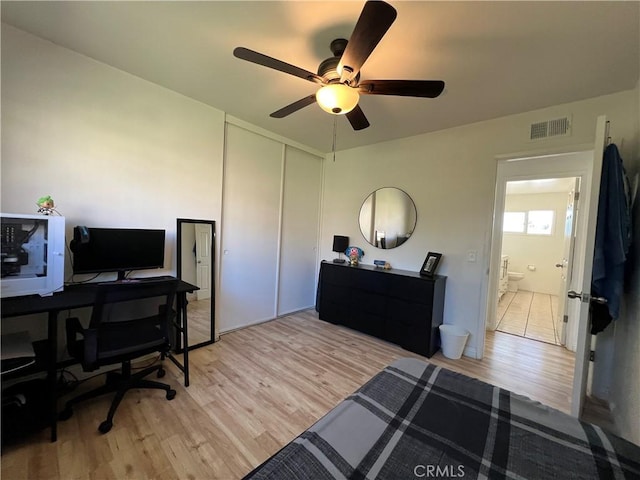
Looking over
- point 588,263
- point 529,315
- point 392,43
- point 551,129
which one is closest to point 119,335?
point 392,43

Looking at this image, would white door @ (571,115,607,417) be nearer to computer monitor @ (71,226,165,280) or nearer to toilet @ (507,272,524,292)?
computer monitor @ (71,226,165,280)

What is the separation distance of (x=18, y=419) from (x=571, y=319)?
507cm

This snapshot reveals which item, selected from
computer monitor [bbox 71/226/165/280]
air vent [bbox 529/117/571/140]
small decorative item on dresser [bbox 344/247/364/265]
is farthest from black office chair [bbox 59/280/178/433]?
air vent [bbox 529/117/571/140]

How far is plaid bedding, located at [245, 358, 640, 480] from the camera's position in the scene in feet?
2.56

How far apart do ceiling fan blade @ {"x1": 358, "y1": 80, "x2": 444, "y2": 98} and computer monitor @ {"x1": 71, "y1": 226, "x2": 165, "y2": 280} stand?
214 centimetres

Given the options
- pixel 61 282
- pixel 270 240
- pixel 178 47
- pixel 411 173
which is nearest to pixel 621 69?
pixel 411 173

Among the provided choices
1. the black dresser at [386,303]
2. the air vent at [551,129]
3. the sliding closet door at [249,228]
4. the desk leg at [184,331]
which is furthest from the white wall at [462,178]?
the desk leg at [184,331]

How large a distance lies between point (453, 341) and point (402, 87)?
254cm

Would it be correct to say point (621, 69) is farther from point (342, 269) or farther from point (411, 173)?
point (342, 269)

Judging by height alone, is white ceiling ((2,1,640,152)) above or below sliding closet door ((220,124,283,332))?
above

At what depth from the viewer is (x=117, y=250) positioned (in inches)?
83.9

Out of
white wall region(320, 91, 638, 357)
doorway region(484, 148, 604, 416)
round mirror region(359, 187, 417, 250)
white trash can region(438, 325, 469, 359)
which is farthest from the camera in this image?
round mirror region(359, 187, 417, 250)

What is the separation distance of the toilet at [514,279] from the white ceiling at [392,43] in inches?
194

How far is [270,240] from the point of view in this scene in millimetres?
3578
